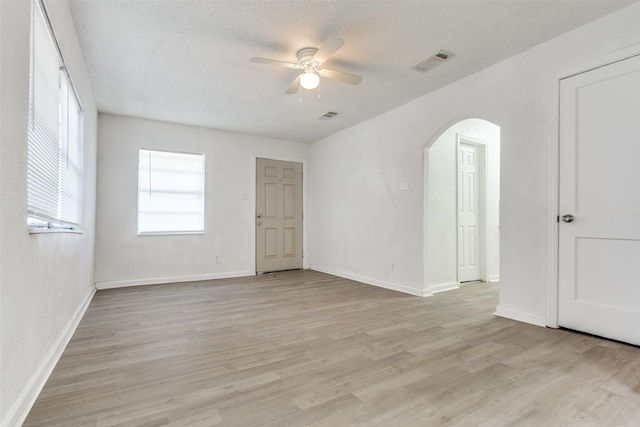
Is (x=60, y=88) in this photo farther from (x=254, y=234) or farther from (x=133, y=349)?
(x=254, y=234)

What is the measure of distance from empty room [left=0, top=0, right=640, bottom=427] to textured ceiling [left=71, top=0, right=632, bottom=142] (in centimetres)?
3

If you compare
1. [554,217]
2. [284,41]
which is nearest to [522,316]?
[554,217]

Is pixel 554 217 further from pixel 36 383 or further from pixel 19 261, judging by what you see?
pixel 36 383

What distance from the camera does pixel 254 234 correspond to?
5.94 meters

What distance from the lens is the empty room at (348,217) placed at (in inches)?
66.0

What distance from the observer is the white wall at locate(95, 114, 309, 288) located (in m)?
4.81

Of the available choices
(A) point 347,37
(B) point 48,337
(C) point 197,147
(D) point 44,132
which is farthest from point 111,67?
(B) point 48,337

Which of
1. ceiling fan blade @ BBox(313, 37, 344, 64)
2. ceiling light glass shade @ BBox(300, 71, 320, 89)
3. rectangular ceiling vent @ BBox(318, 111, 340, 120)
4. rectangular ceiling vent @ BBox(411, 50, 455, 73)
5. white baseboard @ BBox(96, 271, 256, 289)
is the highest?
rectangular ceiling vent @ BBox(411, 50, 455, 73)

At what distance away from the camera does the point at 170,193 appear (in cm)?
529

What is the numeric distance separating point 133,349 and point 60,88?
82.0 inches

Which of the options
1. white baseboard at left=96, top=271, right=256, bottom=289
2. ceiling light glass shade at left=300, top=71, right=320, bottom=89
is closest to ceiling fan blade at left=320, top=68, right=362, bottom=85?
ceiling light glass shade at left=300, top=71, right=320, bottom=89

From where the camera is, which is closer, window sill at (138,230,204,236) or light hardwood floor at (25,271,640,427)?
light hardwood floor at (25,271,640,427)

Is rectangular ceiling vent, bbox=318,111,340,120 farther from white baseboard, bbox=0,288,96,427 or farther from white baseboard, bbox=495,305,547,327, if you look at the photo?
white baseboard, bbox=0,288,96,427

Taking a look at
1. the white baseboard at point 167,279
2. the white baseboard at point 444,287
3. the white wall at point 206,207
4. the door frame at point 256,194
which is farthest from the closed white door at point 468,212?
the white baseboard at point 167,279
